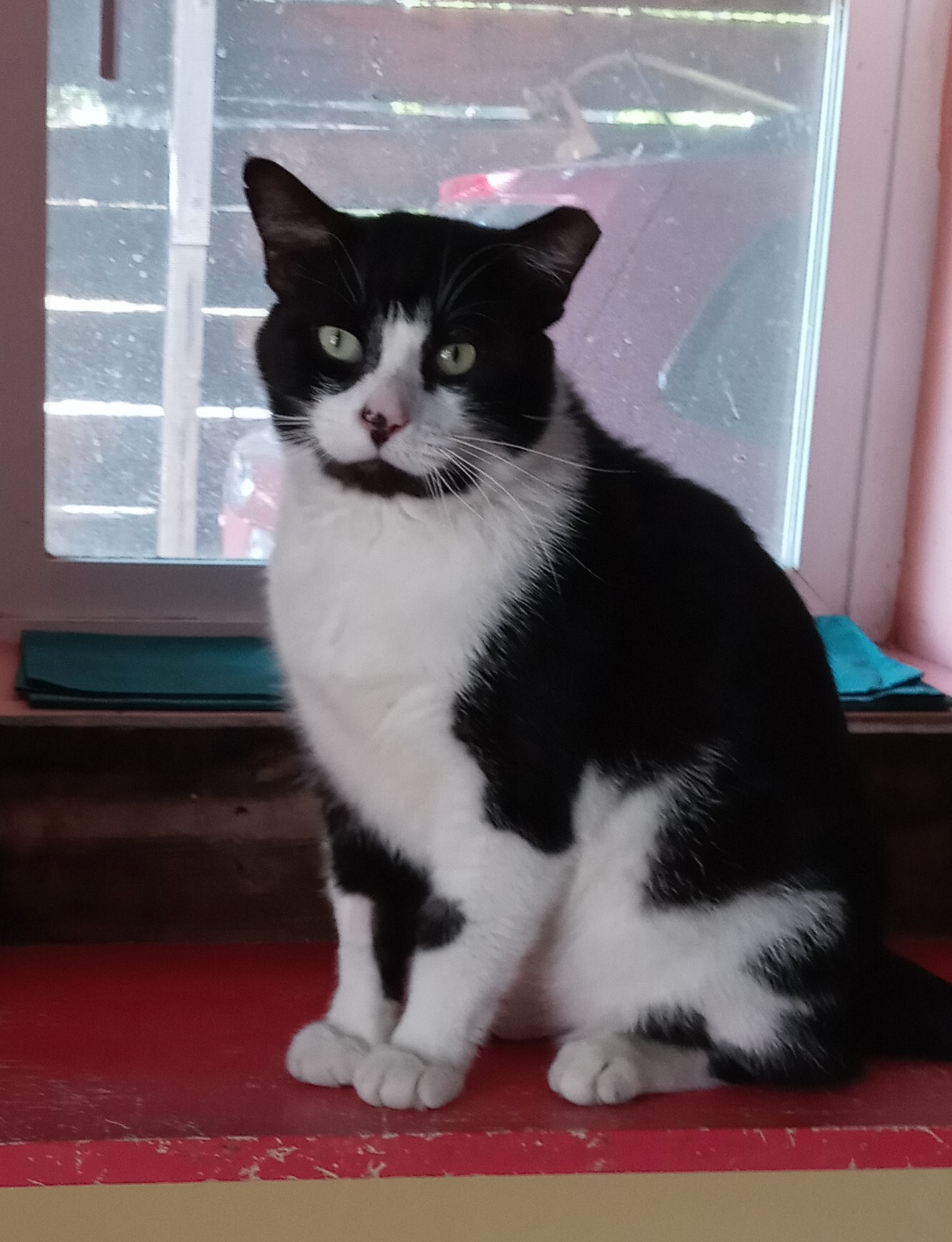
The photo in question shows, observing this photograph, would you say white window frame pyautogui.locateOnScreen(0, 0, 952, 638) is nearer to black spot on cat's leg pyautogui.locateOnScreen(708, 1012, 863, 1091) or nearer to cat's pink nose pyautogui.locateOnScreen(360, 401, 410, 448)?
cat's pink nose pyautogui.locateOnScreen(360, 401, 410, 448)

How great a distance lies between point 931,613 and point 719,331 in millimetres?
445

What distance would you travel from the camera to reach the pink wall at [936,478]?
161cm

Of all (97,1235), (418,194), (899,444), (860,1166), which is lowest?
(97,1235)

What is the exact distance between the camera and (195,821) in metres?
1.27

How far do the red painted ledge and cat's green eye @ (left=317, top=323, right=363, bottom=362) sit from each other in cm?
53

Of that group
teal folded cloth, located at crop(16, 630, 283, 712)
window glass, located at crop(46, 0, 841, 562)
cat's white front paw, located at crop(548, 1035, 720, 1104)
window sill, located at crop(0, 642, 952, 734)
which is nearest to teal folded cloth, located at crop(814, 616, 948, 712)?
window sill, located at crop(0, 642, 952, 734)

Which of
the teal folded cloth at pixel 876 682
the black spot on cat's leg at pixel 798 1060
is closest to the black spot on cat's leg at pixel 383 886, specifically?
the black spot on cat's leg at pixel 798 1060

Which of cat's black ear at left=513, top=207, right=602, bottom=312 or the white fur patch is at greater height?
cat's black ear at left=513, top=207, right=602, bottom=312

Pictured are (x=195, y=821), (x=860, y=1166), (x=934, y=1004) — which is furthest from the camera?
(x=195, y=821)

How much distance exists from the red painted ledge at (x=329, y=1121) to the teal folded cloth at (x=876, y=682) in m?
0.42

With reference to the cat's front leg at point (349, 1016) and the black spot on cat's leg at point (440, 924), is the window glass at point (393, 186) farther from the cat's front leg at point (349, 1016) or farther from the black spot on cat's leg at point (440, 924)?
the black spot on cat's leg at point (440, 924)

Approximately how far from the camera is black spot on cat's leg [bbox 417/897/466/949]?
929mm

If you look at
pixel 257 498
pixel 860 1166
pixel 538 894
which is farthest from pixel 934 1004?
pixel 257 498

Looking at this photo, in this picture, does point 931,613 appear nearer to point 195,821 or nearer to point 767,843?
point 767,843
